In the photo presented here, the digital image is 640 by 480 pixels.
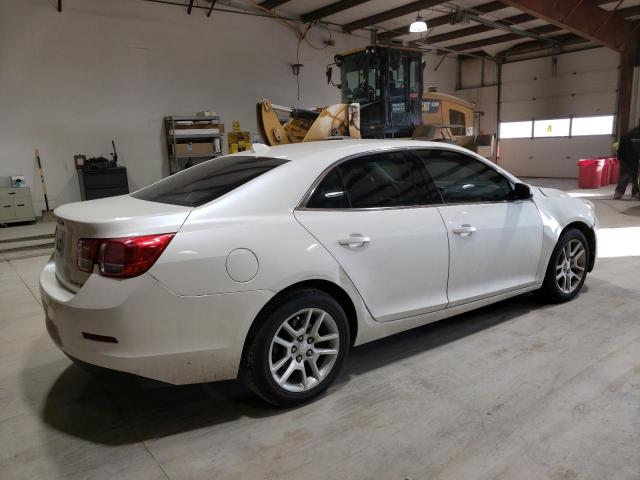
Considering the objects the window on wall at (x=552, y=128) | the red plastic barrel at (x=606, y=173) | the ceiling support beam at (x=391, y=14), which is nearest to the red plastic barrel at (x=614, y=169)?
the red plastic barrel at (x=606, y=173)

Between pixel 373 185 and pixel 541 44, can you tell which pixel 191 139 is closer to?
pixel 373 185

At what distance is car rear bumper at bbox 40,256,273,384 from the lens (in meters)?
1.97

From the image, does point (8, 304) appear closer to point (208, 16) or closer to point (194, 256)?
point (194, 256)

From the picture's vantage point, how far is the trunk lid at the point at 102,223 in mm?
2031

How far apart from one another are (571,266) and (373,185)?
2.11 m

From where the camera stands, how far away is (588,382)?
2.57 meters

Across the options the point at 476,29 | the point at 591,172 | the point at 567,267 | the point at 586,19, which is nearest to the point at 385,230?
the point at 567,267

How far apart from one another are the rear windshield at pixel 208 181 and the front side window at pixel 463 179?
3.40 ft

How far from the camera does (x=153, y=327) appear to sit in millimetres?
2002

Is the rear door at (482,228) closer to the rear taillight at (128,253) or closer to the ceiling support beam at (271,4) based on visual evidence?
the rear taillight at (128,253)

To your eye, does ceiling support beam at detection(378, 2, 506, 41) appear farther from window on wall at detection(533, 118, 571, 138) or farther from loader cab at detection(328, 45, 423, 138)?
window on wall at detection(533, 118, 571, 138)

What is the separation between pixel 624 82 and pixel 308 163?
13.9 m

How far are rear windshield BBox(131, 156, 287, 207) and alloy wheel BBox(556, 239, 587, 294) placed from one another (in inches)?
95.6

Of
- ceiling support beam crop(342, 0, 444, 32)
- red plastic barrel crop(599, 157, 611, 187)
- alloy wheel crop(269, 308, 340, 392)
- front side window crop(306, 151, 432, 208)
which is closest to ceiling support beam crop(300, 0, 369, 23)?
ceiling support beam crop(342, 0, 444, 32)
